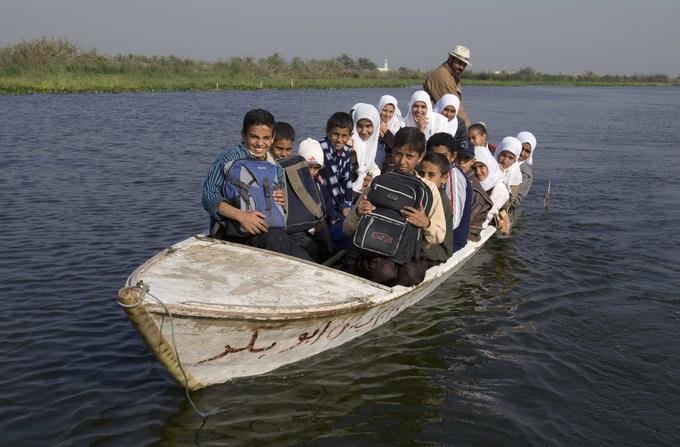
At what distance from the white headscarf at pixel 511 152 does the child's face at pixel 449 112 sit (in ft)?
2.87

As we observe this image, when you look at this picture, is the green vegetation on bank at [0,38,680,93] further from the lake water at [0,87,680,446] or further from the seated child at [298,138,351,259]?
the seated child at [298,138,351,259]

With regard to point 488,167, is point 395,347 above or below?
below

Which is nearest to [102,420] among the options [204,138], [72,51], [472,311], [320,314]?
[320,314]

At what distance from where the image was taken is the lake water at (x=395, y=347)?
423 centimetres

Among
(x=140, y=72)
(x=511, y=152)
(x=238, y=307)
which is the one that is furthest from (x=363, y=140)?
(x=140, y=72)

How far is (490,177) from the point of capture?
24.0 ft

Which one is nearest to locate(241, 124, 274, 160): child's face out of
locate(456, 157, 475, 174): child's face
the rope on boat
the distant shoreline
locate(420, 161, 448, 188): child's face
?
locate(420, 161, 448, 188): child's face

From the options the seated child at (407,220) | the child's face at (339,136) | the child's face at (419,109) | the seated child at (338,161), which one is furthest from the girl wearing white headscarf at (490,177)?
the seated child at (407,220)

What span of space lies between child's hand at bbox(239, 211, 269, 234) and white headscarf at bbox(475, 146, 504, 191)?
3250 mm

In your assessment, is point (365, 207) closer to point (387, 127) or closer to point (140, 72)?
point (387, 127)

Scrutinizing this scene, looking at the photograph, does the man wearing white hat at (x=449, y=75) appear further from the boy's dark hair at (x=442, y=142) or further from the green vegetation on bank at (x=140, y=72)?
the green vegetation on bank at (x=140, y=72)

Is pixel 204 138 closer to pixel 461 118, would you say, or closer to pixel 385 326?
pixel 461 118

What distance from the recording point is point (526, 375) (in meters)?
5.07

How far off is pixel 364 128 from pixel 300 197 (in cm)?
148
